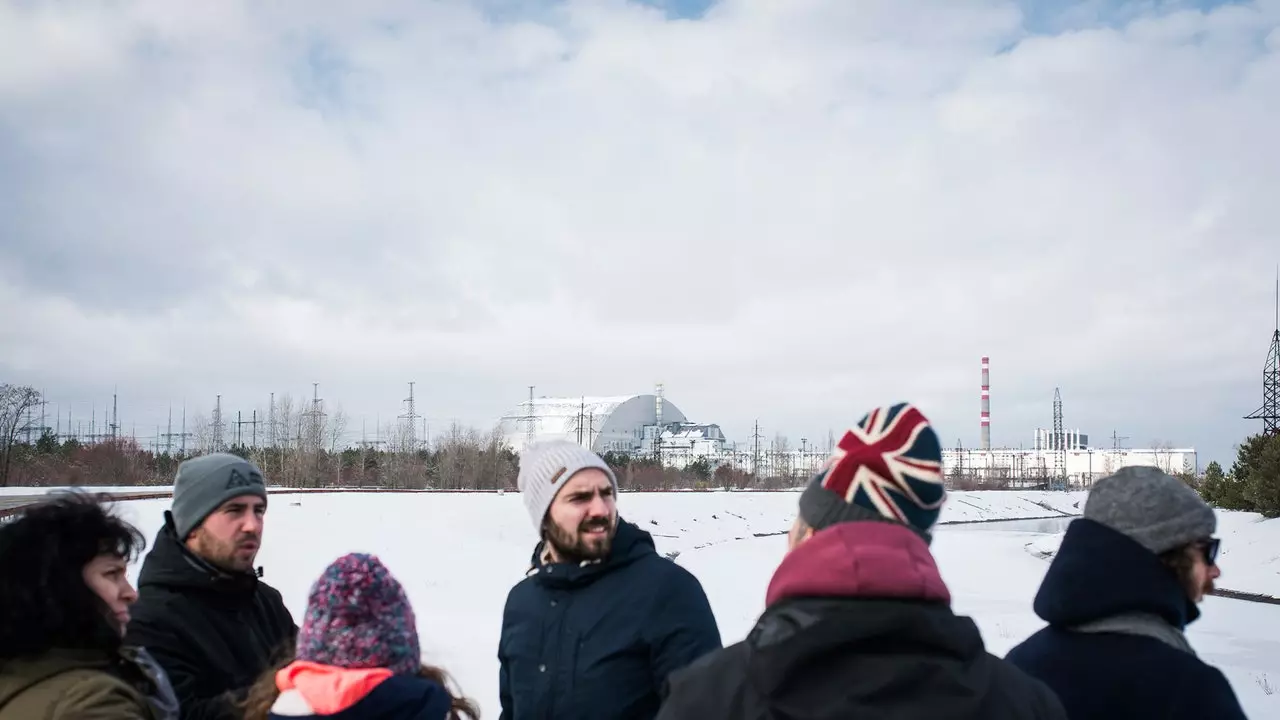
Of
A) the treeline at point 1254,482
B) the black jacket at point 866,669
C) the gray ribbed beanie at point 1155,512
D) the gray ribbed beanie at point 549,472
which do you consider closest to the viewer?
the black jacket at point 866,669

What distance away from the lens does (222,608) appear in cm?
325

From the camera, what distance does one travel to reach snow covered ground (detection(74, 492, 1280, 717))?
31.4ft

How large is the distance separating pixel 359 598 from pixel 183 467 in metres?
1.85

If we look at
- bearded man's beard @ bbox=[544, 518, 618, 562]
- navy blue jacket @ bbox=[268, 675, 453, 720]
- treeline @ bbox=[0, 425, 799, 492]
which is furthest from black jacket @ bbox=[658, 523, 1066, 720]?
treeline @ bbox=[0, 425, 799, 492]

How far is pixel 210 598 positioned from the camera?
3.23 m

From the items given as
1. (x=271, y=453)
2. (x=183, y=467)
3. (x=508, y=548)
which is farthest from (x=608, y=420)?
(x=183, y=467)

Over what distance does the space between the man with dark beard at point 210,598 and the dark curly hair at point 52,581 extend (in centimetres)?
76

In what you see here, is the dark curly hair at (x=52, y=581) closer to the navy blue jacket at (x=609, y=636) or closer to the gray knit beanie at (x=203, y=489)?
the gray knit beanie at (x=203, y=489)

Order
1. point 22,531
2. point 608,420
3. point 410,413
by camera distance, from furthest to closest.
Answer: point 608,420, point 410,413, point 22,531

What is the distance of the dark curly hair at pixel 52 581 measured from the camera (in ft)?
6.66

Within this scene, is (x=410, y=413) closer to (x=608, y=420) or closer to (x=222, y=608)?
(x=608, y=420)

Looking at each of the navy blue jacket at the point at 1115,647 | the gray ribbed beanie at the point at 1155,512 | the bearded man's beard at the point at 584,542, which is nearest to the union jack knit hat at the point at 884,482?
the navy blue jacket at the point at 1115,647

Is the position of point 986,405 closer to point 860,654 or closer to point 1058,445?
point 1058,445

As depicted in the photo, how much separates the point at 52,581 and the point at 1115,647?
2557mm
